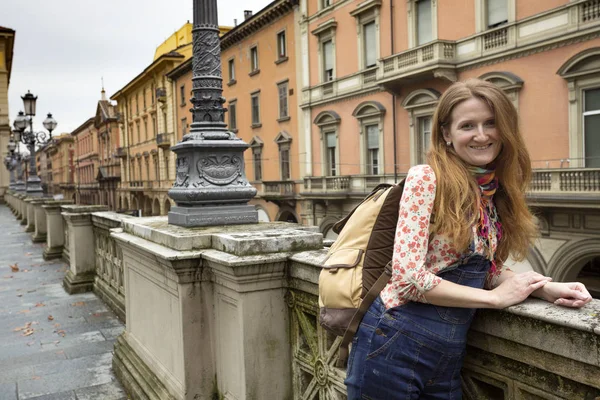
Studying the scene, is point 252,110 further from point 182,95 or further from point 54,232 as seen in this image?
point 54,232

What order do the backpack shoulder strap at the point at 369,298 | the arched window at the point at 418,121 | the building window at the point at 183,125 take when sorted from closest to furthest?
1. the backpack shoulder strap at the point at 369,298
2. the arched window at the point at 418,121
3. the building window at the point at 183,125

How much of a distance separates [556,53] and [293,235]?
1439 cm

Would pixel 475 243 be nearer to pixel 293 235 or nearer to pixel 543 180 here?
pixel 293 235

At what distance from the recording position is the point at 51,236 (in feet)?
40.1

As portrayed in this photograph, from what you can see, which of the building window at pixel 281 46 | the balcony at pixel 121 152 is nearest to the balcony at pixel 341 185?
the building window at pixel 281 46

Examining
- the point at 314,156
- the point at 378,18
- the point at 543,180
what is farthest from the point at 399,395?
the point at 314,156

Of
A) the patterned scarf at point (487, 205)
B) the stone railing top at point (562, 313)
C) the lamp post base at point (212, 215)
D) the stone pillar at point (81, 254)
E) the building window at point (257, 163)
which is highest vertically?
the building window at point (257, 163)

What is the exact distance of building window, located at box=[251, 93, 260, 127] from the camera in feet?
106

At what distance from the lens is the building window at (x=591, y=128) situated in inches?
571

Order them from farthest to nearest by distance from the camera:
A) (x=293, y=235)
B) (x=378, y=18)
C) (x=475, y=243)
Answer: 1. (x=378, y=18)
2. (x=293, y=235)
3. (x=475, y=243)

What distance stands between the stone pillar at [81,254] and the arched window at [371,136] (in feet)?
48.5

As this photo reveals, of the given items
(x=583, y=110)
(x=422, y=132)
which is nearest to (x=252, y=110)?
(x=422, y=132)

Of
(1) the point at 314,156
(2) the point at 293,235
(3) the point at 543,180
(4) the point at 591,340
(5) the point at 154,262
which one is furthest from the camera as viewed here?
(1) the point at 314,156

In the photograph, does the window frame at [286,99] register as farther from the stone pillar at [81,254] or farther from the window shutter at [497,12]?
the stone pillar at [81,254]
